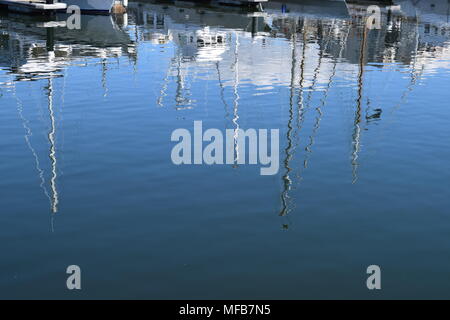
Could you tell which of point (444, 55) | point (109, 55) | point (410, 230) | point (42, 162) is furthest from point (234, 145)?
point (444, 55)

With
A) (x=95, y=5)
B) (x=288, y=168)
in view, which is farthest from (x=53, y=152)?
(x=95, y=5)

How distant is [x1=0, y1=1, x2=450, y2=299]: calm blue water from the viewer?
13781 mm

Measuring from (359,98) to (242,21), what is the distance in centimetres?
4590

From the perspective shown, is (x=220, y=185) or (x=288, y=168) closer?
(x=220, y=185)

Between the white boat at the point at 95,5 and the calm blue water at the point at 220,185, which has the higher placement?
the white boat at the point at 95,5

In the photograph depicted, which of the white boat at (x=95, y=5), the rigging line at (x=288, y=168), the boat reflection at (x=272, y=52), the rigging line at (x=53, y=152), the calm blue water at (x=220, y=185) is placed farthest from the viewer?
the white boat at (x=95, y=5)

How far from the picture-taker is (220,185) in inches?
752

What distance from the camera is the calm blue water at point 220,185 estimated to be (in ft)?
45.2

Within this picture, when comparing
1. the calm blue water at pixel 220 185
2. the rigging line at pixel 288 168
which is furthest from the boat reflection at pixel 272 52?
the calm blue water at pixel 220 185

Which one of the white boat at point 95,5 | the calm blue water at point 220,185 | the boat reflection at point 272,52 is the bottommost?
the calm blue water at point 220,185

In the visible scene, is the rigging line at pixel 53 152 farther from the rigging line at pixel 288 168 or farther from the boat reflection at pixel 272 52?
the rigging line at pixel 288 168

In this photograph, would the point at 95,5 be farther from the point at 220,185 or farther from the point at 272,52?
the point at 220,185

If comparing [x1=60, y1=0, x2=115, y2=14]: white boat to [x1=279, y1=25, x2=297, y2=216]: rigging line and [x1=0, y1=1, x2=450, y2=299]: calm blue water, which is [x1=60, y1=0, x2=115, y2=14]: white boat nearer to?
[x1=0, y1=1, x2=450, y2=299]: calm blue water
